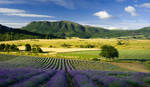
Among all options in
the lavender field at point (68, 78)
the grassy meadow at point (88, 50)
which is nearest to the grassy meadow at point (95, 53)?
the grassy meadow at point (88, 50)

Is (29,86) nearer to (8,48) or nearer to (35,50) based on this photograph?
(35,50)

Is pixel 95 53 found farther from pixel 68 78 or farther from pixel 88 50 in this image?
pixel 68 78

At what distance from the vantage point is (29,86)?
8281 millimetres

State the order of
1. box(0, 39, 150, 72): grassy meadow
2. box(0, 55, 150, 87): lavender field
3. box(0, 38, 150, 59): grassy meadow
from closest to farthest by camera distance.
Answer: box(0, 55, 150, 87): lavender field, box(0, 39, 150, 72): grassy meadow, box(0, 38, 150, 59): grassy meadow

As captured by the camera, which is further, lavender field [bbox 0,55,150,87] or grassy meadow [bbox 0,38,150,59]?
grassy meadow [bbox 0,38,150,59]

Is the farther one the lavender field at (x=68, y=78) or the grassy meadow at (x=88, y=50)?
the grassy meadow at (x=88, y=50)

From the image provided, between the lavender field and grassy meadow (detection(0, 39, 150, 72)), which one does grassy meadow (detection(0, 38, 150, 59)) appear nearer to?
grassy meadow (detection(0, 39, 150, 72))

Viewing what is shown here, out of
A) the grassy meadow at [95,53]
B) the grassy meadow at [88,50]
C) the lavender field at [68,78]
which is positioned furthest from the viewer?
the grassy meadow at [88,50]

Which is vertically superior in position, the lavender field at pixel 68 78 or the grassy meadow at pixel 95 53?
the lavender field at pixel 68 78

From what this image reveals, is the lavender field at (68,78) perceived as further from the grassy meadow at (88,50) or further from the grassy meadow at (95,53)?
the grassy meadow at (88,50)

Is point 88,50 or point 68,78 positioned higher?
point 68,78

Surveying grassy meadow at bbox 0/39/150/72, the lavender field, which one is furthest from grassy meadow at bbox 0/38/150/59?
the lavender field

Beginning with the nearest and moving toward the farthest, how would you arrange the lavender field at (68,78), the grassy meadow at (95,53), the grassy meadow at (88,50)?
the lavender field at (68,78), the grassy meadow at (95,53), the grassy meadow at (88,50)

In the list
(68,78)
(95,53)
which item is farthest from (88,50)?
(68,78)
